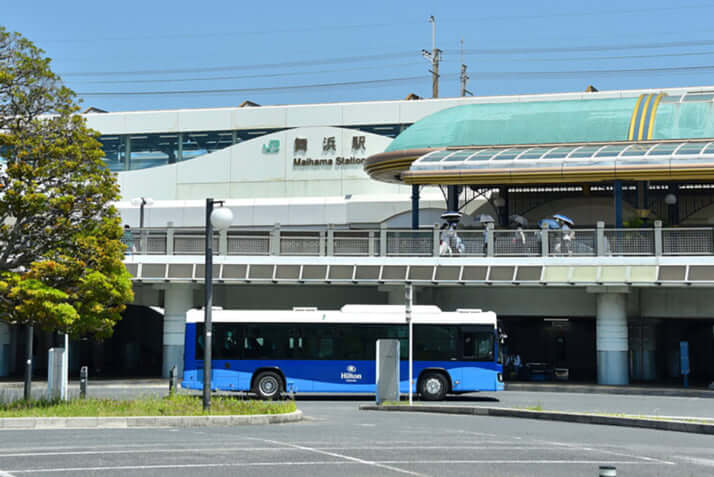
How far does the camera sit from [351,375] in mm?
29484

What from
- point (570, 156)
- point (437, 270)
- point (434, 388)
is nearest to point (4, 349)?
point (437, 270)

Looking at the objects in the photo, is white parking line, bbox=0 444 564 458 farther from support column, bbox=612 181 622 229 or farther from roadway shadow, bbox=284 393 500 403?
support column, bbox=612 181 622 229

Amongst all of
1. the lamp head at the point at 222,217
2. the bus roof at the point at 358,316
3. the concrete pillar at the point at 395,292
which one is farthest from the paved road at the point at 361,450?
the concrete pillar at the point at 395,292

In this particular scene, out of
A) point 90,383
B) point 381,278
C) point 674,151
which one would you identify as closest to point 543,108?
point 674,151

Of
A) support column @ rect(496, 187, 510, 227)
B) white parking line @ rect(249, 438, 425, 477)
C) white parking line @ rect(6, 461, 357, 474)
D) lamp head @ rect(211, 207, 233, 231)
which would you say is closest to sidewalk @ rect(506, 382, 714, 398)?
support column @ rect(496, 187, 510, 227)

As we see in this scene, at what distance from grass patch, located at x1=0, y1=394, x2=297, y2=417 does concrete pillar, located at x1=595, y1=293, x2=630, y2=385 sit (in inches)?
677

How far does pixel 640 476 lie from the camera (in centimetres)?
1181

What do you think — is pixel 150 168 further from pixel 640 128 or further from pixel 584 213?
pixel 640 128

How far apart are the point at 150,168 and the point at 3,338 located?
15.3 m

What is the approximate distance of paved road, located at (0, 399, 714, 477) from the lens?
12.2 m

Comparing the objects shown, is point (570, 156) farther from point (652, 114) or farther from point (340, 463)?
point (340, 463)

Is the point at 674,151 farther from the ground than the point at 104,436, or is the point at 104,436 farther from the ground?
the point at 674,151

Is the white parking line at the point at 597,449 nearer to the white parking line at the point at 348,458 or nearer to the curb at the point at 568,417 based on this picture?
the white parking line at the point at 348,458

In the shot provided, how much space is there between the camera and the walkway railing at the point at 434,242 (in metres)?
33.4
